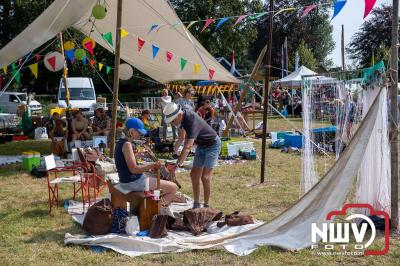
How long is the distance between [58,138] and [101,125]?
1.12 metres

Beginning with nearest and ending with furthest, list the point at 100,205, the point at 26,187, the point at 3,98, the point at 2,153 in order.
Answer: the point at 100,205
the point at 26,187
the point at 2,153
the point at 3,98

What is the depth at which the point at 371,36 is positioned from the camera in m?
35.0

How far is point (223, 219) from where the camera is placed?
5.20m

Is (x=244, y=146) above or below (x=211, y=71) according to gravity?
below

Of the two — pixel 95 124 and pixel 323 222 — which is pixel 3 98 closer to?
pixel 95 124

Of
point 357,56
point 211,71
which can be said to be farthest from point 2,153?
point 357,56

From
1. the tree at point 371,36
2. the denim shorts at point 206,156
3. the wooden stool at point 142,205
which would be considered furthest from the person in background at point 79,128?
the tree at point 371,36

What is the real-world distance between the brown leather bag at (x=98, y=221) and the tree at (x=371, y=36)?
3204 centimetres

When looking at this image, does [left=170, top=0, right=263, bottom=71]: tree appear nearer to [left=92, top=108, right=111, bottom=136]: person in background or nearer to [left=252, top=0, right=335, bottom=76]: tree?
[left=252, top=0, right=335, bottom=76]: tree

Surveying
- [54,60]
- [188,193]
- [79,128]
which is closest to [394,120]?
[188,193]

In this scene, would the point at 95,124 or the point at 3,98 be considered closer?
the point at 95,124

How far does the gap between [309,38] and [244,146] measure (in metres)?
39.2

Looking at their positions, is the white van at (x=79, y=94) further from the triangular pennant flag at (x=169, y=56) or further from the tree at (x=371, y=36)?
the tree at (x=371, y=36)

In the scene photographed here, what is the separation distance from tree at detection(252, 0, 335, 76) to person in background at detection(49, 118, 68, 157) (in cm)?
3529
